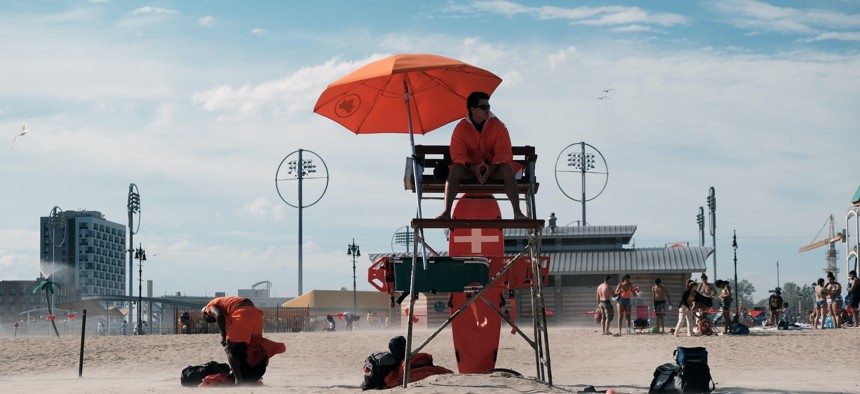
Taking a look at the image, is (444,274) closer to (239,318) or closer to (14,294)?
(239,318)

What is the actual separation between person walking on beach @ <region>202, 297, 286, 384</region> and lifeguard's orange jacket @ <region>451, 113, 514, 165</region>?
151 inches

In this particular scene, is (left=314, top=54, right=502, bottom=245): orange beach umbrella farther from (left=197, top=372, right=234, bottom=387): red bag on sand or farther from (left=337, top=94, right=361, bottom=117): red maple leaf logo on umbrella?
(left=197, top=372, right=234, bottom=387): red bag on sand

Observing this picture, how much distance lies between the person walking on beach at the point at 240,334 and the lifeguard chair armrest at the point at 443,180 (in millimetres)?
3232

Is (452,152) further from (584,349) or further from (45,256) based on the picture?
(45,256)

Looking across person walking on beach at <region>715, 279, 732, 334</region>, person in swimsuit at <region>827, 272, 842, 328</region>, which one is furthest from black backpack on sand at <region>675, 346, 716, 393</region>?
person in swimsuit at <region>827, 272, 842, 328</region>

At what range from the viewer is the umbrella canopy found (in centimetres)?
1273

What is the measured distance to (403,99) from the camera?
1320cm

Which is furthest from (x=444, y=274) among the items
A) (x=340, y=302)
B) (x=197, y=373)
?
(x=340, y=302)

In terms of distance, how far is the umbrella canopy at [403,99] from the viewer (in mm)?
12734

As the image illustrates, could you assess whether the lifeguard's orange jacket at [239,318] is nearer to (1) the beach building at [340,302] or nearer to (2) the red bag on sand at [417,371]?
(2) the red bag on sand at [417,371]

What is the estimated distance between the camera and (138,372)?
21.2 meters

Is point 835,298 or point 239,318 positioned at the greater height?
point 239,318

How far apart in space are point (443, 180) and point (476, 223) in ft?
3.46

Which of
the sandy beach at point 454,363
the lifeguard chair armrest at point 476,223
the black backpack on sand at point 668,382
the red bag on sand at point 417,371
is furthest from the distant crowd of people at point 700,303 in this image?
the lifeguard chair armrest at point 476,223
